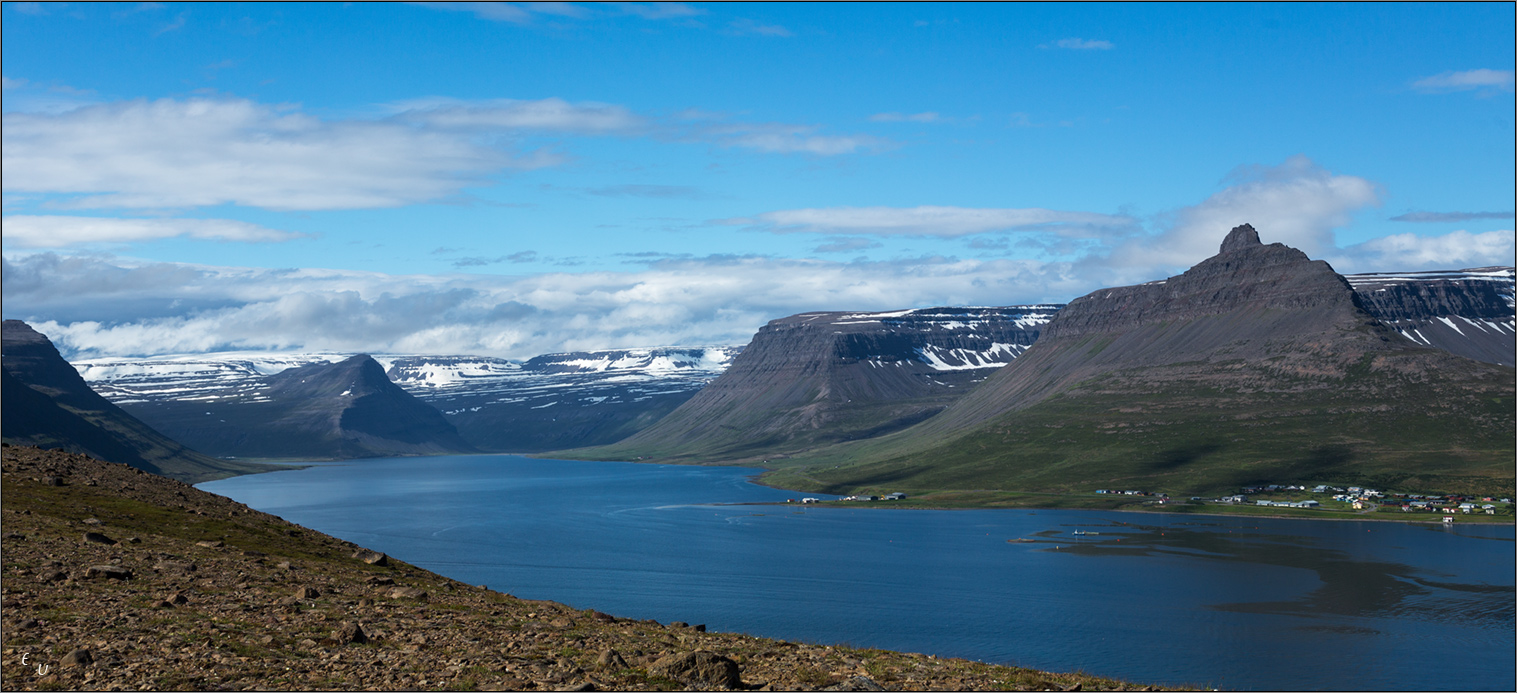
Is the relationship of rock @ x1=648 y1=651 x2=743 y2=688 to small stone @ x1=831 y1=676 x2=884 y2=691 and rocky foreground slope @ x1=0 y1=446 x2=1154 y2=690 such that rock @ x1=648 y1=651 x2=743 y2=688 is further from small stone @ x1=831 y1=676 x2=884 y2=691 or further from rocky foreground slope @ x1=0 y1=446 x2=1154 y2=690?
small stone @ x1=831 y1=676 x2=884 y2=691

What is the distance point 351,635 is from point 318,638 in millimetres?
978

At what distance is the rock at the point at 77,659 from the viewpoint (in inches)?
1012

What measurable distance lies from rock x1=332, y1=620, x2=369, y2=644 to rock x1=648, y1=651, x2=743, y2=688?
8.67 metres

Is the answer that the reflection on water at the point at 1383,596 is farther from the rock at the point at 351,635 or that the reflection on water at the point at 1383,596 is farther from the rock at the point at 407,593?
the rock at the point at 351,635

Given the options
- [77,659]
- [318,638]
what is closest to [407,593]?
[318,638]

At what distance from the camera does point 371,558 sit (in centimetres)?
5419

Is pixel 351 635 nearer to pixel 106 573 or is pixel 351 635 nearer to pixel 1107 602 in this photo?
pixel 106 573

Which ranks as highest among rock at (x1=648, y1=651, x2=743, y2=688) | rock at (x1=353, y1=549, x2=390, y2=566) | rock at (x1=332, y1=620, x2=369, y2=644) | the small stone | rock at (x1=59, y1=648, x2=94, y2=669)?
rock at (x1=59, y1=648, x2=94, y2=669)

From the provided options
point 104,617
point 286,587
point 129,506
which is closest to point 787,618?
point 129,506

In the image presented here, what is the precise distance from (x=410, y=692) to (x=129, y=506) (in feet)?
128

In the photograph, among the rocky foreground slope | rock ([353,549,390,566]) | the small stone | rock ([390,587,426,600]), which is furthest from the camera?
rock ([353,549,390,566])

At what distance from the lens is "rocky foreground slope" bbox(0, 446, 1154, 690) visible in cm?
2681

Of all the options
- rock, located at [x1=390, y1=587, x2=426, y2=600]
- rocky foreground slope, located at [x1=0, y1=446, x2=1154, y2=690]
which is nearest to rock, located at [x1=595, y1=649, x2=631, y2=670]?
rocky foreground slope, located at [x1=0, y1=446, x2=1154, y2=690]

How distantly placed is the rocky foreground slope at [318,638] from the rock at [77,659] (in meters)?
0.05
